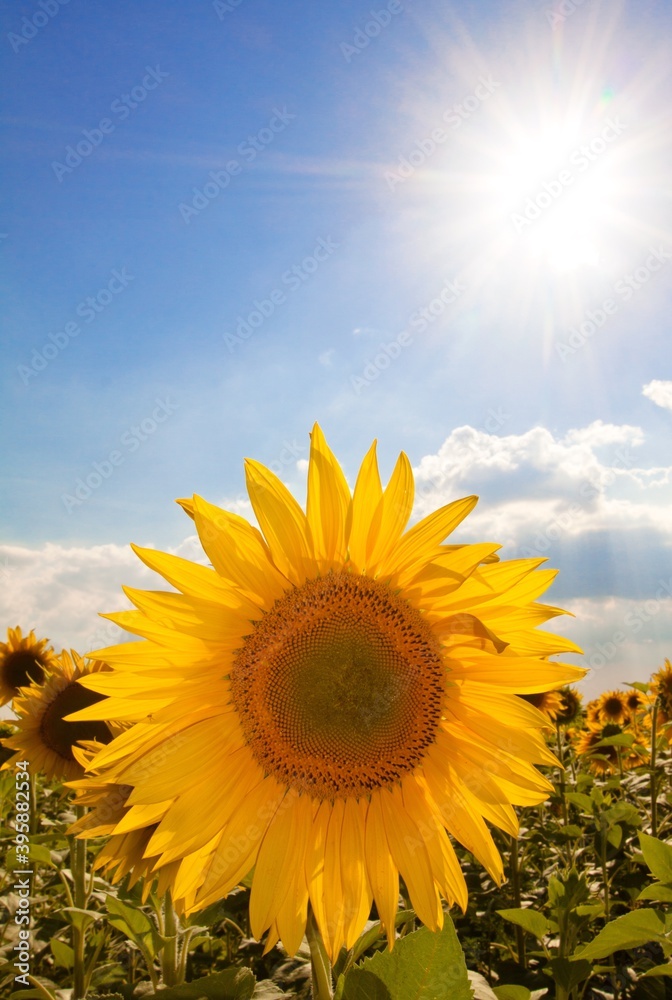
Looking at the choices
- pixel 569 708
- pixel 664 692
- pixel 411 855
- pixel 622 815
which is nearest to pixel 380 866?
pixel 411 855

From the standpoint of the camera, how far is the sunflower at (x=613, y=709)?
10.1 m

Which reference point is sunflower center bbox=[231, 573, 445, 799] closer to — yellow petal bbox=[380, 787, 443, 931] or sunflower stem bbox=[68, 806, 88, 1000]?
yellow petal bbox=[380, 787, 443, 931]

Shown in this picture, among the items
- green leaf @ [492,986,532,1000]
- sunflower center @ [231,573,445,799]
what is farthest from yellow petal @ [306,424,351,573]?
green leaf @ [492,986,532,1000]

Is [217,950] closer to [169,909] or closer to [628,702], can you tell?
[169,909]

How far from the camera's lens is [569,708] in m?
9.17

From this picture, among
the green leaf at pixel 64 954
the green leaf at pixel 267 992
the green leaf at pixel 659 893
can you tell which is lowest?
the green leaf at pixel 64 954

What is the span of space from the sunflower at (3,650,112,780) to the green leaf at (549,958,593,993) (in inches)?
115

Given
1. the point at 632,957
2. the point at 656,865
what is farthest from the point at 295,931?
the point at 632,957

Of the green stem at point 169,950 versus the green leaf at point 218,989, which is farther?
the green stem at point 169,950

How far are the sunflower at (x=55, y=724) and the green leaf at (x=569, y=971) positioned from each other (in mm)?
2913

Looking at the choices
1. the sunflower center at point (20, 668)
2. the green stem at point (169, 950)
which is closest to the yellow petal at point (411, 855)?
the green stem at point (169, 950)

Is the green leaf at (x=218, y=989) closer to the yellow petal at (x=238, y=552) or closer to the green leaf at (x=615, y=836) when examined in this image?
the yellow petal at (x=238, y=552)

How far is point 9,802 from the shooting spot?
20.1ft

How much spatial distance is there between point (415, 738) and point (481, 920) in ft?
13.6
